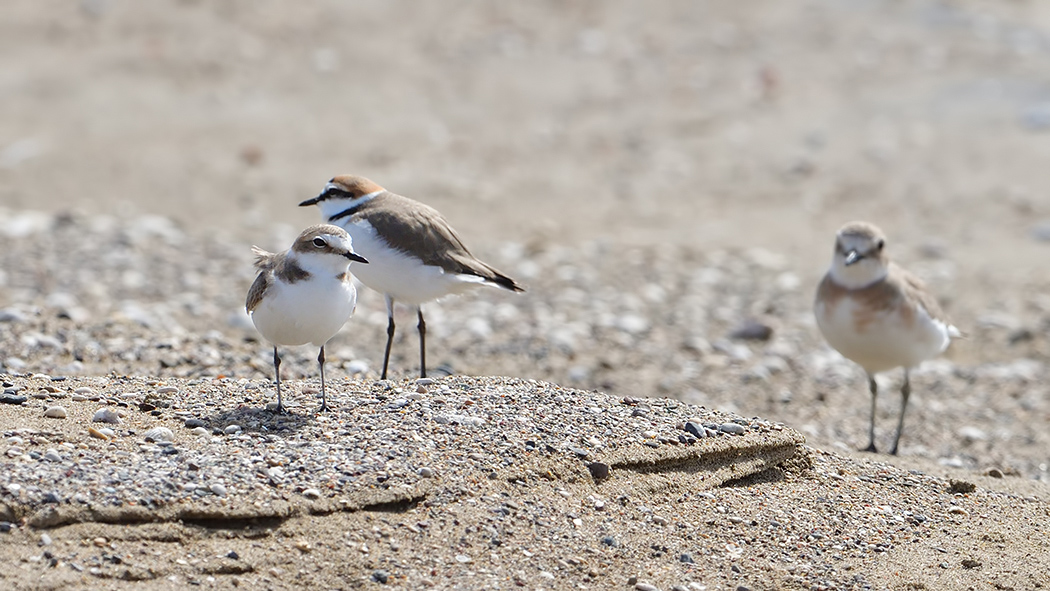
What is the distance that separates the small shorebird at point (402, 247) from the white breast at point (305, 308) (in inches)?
51.4

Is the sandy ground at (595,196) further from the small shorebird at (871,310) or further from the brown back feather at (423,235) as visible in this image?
the brown back feather at (423,235)

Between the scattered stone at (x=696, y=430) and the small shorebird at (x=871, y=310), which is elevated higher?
the small shorebird at (x=871, y=310)

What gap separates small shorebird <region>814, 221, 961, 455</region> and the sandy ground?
683 millimetres

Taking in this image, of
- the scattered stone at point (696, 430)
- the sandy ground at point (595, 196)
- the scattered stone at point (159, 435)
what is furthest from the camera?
the sandy ground at point (595, 196)

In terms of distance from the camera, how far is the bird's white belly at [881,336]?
762cm

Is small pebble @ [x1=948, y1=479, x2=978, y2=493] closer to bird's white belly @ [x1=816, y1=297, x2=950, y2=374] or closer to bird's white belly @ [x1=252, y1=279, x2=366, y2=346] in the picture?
bird's white belly @ [x1=816, y1=297, x2=950, y2=374]

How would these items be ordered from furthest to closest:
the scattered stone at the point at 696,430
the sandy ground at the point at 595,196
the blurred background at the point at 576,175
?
the blurred background at the point at 576,175 < the sandy ground at the point at 595,196 < the scattered stone at the point at 696,430

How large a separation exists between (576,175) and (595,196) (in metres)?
0.56

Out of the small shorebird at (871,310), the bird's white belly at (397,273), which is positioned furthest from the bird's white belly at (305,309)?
the small shorebird at (871,310)

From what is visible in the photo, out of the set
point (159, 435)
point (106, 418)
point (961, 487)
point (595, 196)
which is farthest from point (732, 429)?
point (595, 196)

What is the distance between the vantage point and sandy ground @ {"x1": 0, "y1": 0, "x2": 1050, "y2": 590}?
7.16 metres

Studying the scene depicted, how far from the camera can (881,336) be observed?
7629 mm

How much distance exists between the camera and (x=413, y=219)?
707 cm

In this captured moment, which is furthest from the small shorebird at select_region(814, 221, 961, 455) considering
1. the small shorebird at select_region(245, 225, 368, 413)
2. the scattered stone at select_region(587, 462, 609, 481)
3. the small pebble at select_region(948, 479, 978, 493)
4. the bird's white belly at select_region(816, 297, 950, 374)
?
the small shorebird at select_region(245, 225, 368, 413)
